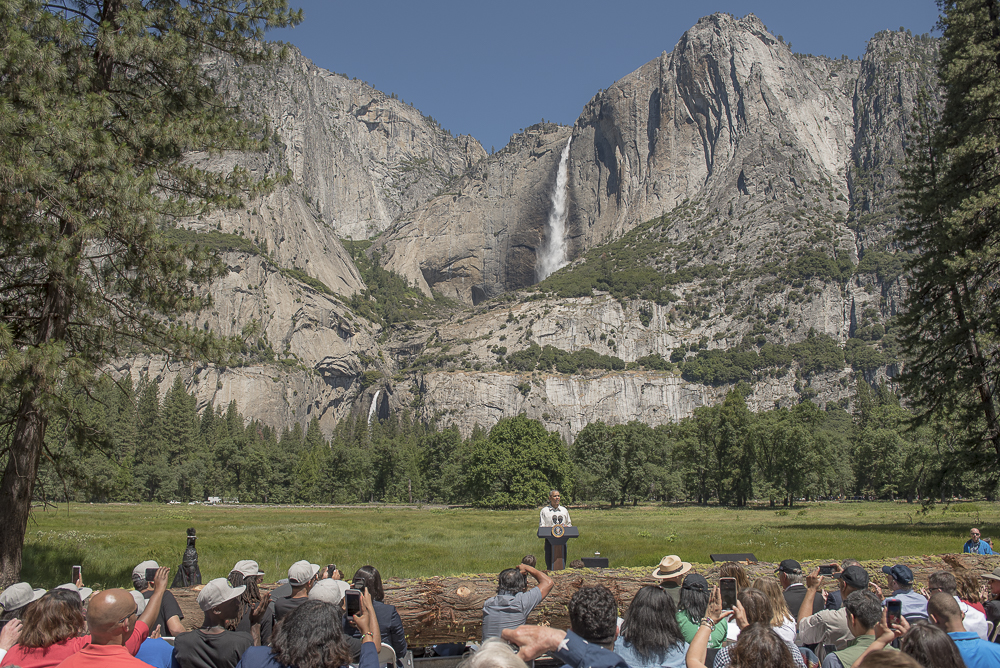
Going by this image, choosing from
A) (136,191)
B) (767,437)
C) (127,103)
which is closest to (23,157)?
(136,191)

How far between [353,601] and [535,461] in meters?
69.4

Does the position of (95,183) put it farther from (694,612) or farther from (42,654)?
(694,612)

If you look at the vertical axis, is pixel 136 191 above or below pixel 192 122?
below

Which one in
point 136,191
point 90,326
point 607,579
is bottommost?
point 607,579

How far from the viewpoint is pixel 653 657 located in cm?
Answer: 540

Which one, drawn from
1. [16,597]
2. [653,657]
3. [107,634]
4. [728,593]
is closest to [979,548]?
[728,593]

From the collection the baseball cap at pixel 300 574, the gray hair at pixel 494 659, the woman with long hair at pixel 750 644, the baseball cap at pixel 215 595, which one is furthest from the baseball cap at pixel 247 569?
the woman with long hair at pixel 750 644

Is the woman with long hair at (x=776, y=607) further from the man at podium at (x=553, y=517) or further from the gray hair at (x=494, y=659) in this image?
the man at podium at (x=553, y=517)

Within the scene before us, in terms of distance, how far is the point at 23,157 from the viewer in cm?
1192

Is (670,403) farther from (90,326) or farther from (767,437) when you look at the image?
(90,326)

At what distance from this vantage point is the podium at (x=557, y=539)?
1338 centimetres

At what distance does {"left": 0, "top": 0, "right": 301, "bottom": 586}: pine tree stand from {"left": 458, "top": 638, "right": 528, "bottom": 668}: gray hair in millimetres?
11514

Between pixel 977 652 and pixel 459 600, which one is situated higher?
pixel 977 652

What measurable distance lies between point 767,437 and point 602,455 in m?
23.3
